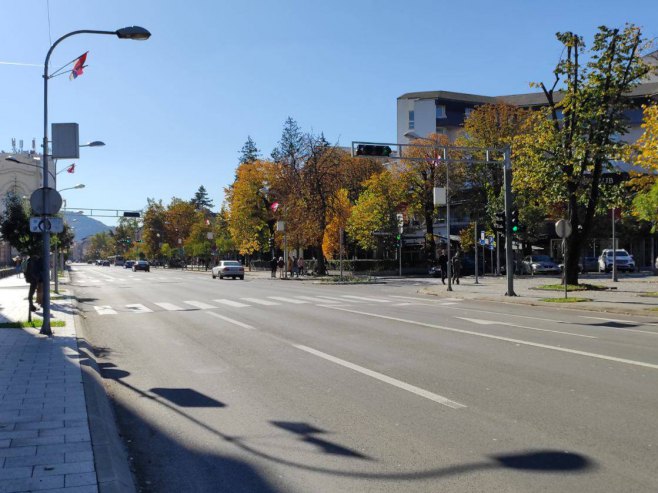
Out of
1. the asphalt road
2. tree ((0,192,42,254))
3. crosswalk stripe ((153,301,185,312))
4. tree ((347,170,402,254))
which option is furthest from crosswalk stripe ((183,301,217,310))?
tree ((347,170,402,254))

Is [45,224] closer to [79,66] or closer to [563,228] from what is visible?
[79,66]

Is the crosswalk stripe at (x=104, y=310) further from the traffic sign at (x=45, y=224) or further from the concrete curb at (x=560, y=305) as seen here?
the concrete curb at (x=560, y=305)

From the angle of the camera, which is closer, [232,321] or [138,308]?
[232,321]

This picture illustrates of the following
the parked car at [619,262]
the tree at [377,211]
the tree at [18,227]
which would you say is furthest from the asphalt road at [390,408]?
the parked car at [619,262]

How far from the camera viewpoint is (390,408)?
6.50 m

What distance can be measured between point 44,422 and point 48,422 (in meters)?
0.04

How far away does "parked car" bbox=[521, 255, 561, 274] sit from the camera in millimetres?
46188

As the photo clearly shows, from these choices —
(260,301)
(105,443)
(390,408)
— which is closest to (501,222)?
(260,301)

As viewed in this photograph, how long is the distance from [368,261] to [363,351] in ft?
138

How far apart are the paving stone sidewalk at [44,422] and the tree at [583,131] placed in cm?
1903

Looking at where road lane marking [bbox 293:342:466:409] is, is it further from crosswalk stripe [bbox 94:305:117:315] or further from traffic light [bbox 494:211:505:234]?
traffic light [bbox 494:211:505:234]

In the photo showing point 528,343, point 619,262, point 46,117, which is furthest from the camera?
point 619,262

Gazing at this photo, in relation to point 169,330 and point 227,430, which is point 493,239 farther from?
point 227,430

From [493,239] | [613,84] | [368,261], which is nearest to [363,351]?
[613,84]
